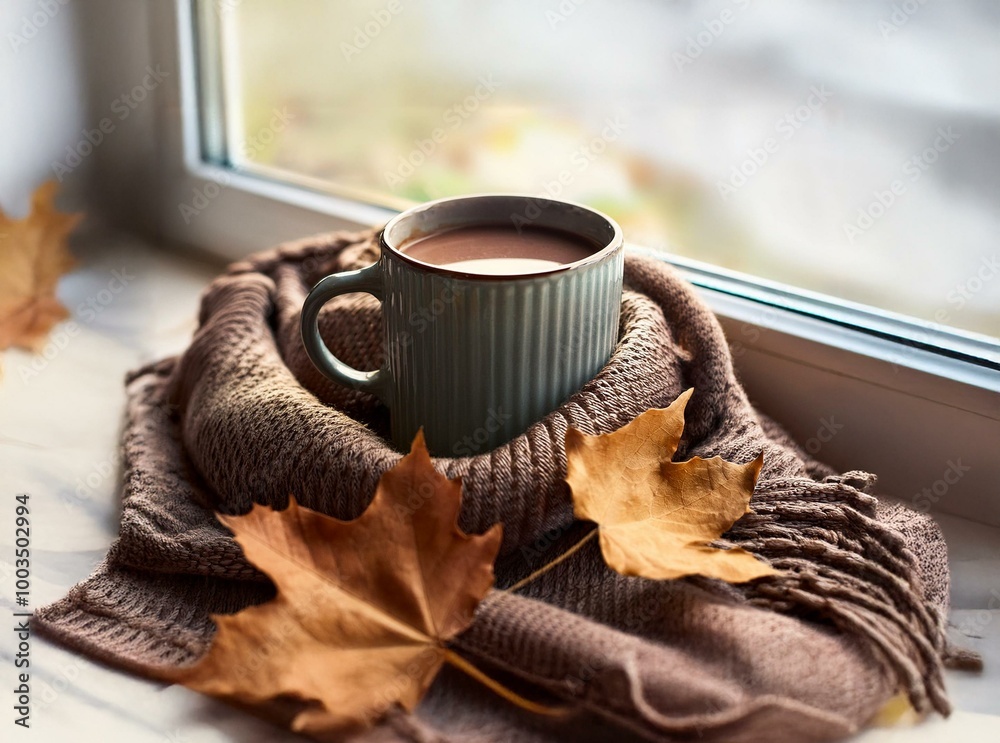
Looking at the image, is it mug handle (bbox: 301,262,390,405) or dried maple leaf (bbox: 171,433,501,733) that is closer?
dried maple leaf (bbox: 171,433,501,733)

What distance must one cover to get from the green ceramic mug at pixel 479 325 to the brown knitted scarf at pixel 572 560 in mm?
24

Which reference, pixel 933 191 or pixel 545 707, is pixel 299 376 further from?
pixel 933 191

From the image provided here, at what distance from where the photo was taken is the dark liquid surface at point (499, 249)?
578 millimetres

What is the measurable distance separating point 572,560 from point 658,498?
63 millimetres

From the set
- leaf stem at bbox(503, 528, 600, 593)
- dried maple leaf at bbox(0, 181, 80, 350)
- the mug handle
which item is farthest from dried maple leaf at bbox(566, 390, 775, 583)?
dried maple leaf at bbox(0, 181, 80, 350)

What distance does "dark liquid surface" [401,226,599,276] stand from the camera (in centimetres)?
58

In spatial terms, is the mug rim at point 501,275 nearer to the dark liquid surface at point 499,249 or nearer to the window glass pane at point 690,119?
the dark liquid surface at point 499,249

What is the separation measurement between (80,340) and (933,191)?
70 centimetres

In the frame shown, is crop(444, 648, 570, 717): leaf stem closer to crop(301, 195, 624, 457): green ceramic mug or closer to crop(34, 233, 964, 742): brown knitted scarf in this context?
crop(34, 233, 964, 742): brown knitted scarf

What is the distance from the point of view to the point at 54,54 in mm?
905

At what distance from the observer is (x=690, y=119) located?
74cm

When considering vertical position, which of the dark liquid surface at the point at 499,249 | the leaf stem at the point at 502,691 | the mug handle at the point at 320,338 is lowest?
the leaf stem at the point at 502,691

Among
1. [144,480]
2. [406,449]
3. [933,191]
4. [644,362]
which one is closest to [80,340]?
[144,480]

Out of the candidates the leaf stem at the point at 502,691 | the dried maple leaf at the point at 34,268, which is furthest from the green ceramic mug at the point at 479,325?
the dried maple leaf at the point at 34,268
